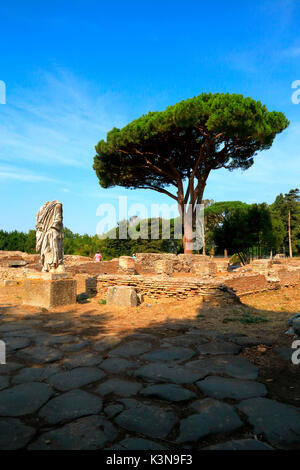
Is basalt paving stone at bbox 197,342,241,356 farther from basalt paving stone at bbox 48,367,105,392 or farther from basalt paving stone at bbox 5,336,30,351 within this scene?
basalt paving stone at bbox 5,336,30,351

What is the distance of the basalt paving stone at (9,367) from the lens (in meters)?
2.55

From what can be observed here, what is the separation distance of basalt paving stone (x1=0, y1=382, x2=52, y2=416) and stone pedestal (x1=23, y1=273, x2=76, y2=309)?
3762mm

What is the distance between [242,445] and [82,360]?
1788mm

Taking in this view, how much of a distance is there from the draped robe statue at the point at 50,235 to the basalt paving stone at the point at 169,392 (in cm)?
455

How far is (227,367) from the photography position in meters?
2.64

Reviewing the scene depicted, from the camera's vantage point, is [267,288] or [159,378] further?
[267,288]

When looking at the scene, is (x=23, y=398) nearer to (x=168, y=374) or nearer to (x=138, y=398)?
(x=138, y=398)

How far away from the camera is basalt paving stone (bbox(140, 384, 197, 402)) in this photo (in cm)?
206

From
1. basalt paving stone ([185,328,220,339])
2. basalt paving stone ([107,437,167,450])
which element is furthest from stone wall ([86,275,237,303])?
basalt paving stone ([107,437,167,450])

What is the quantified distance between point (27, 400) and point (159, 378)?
1.00 metres
